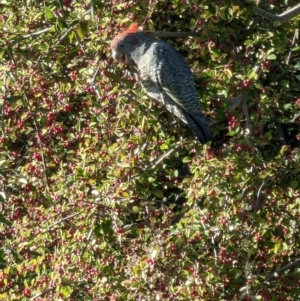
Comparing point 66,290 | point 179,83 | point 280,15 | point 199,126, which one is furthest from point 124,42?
point 66,290

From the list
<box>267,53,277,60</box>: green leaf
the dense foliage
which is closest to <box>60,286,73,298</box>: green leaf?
the dense foliage

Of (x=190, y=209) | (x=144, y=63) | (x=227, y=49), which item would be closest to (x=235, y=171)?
(x=190, y=209)

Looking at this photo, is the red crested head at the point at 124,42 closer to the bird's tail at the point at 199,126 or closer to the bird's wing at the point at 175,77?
the bird's wing at the point at 175,77

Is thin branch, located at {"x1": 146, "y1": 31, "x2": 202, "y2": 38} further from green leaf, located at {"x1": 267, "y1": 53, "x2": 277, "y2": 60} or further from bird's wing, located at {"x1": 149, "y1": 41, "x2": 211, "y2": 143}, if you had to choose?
green leaf, located at {"x1": 267, "y1": 53, "x2": 277, "y2": 60}

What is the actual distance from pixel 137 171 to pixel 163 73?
102 cm

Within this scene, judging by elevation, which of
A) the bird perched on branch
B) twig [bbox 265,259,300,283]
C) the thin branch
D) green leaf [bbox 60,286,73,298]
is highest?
the thin branch

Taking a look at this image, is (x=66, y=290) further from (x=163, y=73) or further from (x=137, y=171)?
(x=163, y=73)

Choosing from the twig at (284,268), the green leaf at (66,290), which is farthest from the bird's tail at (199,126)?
the green leaf at (66,290)

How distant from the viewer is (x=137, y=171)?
3.74 m

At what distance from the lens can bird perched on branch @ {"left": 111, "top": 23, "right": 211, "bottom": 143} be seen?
4062 mm

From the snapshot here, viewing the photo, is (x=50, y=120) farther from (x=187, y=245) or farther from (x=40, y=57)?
(x=187, y=245)

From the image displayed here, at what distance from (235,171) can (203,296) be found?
528 millimetres

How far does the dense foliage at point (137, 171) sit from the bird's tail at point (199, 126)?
0.05 metres

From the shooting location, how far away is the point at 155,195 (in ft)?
13.3
